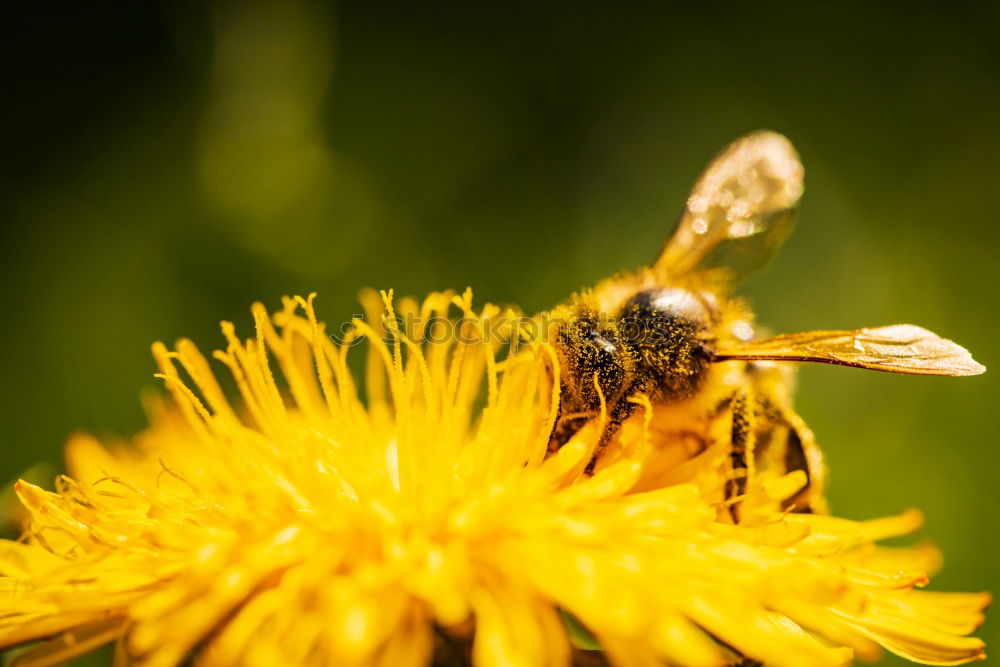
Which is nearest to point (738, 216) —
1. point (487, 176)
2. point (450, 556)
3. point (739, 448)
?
point (739, 448)

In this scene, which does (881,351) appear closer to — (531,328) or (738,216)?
(531,328)

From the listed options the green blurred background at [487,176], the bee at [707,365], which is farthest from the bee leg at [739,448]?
the green blurred background at [487,176]

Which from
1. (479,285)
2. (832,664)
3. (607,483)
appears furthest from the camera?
(479,285)

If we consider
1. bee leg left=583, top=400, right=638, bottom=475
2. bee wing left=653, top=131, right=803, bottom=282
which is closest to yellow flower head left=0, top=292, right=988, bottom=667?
bee leg left=583, top=400, right=638, bottom=475

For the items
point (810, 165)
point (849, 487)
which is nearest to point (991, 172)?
point (810, 165)

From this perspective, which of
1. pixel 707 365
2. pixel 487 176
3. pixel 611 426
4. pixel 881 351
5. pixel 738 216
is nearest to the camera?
pixel 881 351

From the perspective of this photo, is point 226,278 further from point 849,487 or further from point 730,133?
point 730,133
